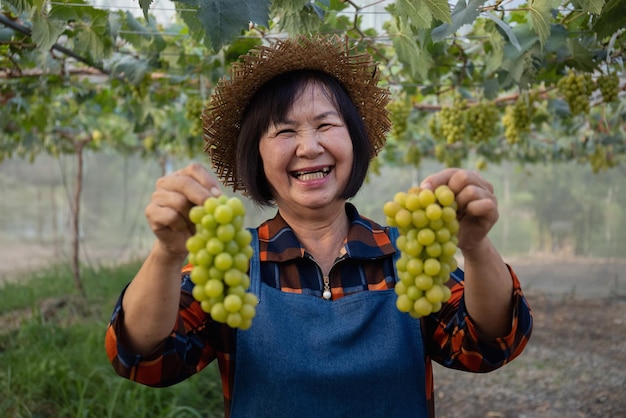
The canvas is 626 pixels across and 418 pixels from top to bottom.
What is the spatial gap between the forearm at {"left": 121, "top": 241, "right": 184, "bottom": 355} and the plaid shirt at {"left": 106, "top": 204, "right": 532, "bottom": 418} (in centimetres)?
3

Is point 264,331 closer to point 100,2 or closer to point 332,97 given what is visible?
point 332,97

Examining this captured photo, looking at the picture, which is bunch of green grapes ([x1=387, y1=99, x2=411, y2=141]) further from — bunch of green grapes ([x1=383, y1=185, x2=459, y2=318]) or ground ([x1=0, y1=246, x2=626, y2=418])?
bunch of green grapes ([x1=383, y1=185, x2=459, y2=318])

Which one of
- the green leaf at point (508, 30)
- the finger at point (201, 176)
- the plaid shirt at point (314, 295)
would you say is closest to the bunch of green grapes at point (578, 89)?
the green leaf at point (508, 30)

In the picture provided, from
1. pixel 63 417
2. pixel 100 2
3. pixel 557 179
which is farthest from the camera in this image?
pixel 557 179

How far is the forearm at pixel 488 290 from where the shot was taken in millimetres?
1080

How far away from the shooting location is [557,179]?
11477 mm

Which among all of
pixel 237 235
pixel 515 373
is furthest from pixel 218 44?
pixel 515 373

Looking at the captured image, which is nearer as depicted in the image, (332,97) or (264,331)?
(264,331)

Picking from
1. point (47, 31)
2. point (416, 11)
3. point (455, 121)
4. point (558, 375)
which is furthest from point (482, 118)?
point (558, 375)

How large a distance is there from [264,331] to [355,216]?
1.40 ft

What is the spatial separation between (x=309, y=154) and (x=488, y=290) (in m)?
0.50

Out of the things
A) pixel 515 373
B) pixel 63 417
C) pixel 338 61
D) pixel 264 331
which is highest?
pixel 338 61

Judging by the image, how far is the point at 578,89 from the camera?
9.23 feet

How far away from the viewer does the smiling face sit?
135 centimetres
